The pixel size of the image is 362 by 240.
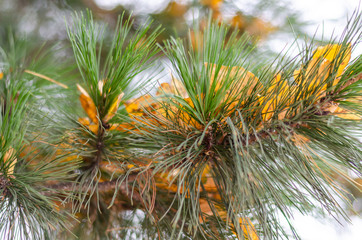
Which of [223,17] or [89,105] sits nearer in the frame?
[89,105]

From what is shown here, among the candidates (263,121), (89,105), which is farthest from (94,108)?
(263,121)

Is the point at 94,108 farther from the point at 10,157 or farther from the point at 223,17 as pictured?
the point at 223,17

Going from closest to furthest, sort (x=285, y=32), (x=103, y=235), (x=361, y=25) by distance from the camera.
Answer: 1. (x=361, y=25)
2. (x=103, y=235)
3. (x=285, y=32)

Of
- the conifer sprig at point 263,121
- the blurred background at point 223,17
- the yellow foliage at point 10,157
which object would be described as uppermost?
the blurred background at point 223,17

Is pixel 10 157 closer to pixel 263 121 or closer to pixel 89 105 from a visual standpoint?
pixel 89 105

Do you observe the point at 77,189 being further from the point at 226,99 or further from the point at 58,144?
the point at 226,99

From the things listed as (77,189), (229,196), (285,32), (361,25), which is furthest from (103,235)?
(285,32)

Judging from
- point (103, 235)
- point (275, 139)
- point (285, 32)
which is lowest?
point (103, 235)

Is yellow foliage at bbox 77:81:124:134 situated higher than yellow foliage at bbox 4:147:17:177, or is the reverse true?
yellow foliage at bbox 77:81:124:134

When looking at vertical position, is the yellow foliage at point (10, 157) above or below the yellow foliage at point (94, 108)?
below

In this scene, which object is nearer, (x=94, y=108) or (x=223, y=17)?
(x=94, y=108)

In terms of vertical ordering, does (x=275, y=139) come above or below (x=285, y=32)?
below
